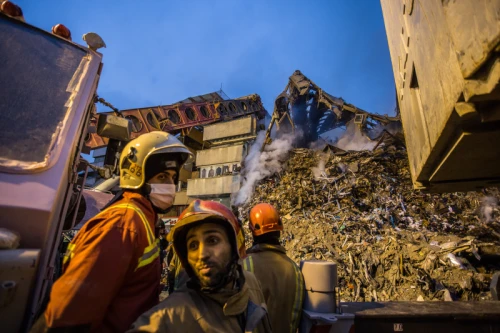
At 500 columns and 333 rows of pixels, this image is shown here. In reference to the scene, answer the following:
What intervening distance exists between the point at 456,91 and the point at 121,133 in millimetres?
2519

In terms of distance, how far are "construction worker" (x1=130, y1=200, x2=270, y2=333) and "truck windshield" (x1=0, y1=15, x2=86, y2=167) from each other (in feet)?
3.32

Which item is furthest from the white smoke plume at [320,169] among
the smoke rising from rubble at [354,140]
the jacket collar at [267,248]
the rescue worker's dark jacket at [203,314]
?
the rescue worker's dark jacket at [203,314]

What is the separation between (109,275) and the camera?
1.18 meters

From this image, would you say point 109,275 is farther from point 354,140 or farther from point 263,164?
point 354,140

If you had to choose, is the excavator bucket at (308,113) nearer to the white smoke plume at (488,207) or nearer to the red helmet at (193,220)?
the white smoke plume at (488,207)

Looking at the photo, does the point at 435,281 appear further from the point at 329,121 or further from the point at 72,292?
the point at 329,121

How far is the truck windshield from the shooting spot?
5.05 ft

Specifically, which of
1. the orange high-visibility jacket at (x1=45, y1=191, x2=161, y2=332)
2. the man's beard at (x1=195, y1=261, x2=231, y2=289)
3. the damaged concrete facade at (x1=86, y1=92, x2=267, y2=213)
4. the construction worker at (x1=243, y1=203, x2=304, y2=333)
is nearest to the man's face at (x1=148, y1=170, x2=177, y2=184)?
the orange high-visibility jacket at (x1=45, y1=191, x2=161, y2=332)

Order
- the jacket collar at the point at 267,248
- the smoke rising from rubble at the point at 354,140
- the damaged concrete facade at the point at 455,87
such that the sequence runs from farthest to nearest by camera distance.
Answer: the smoke rising from rubble at the point at 354,140
the jacket collar at the point at 267,248
the damaged concrete facade at the point at 455,87

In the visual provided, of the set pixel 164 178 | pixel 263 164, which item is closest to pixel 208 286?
pixel 164 178

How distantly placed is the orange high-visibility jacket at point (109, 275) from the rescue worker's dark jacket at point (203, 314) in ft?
0.68

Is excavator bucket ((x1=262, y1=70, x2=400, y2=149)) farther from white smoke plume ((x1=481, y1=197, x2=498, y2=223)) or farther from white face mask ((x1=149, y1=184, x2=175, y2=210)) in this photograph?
white face mask ((x1=149, y1=184, x2=175, y2=210))

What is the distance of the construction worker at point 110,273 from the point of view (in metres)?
1.09

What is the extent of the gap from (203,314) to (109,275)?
1.67ft
